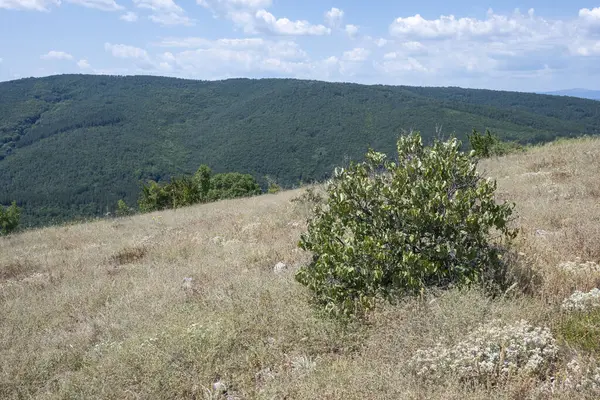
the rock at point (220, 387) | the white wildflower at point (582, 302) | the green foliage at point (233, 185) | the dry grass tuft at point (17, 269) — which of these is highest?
the white wildflower at point (582, 302)

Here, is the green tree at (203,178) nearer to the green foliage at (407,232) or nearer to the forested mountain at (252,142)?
the green foliage at (407,232)

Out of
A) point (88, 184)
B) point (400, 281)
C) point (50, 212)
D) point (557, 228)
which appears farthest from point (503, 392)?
point (88, 184)

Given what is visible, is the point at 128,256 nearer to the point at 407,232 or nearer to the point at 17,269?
the point at 17,269

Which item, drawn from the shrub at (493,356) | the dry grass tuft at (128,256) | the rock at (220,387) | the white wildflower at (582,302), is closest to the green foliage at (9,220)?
the dry grass tuft at (128,256)

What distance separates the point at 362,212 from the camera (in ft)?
14.0

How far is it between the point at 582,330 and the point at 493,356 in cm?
71

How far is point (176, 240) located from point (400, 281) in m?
6.61

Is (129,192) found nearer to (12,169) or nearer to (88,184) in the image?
(88,184)

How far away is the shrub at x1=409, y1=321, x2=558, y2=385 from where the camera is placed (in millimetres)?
2709

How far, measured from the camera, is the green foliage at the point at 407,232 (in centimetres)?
374

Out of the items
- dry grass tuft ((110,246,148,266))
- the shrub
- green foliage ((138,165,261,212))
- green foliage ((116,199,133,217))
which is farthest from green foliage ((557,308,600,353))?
green foliage ((138,165,261,212))

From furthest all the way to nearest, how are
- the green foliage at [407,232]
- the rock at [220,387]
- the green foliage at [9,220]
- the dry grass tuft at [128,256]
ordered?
the green foliage at [9,220]
the dry grass tuft at [128,256]
the green foliage at [407,232]
the rock at [220,387]

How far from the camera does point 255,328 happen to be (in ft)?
13.3

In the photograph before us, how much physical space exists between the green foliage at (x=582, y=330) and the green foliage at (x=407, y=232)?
780 millimetres
